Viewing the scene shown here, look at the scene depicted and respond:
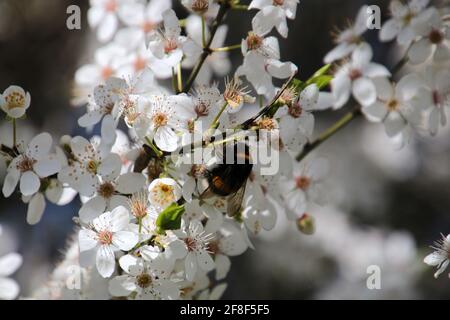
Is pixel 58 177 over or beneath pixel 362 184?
over

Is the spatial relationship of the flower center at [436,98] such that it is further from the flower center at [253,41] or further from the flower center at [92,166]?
the flower center at [92,166]

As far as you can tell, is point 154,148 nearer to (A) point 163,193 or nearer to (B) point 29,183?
(A) point 163,193

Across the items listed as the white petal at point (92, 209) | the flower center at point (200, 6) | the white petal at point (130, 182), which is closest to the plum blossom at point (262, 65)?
the flower center at point (200, 6)

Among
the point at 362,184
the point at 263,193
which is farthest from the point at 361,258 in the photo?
the point at 263,193

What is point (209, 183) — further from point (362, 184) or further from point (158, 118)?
point (362, 184)

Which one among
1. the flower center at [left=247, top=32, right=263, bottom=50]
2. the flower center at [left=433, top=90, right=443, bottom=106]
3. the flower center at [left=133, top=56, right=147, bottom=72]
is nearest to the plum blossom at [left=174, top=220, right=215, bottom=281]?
the flower center at [left=247, top=32, right=263, bottom=50]

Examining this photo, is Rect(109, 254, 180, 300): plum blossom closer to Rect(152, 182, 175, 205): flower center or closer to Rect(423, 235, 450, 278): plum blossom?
Rect(152, 182, 175, 205): flower center
